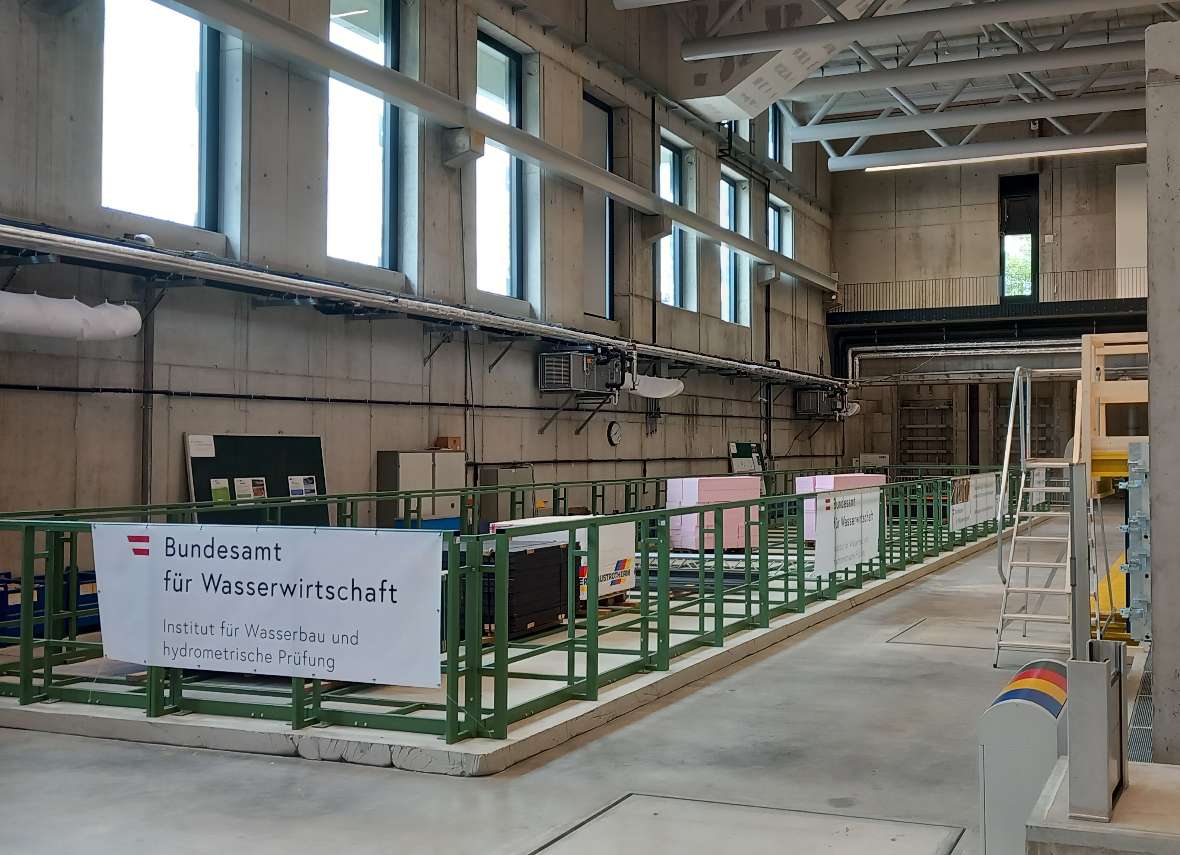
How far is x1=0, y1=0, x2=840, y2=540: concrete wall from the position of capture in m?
10.6

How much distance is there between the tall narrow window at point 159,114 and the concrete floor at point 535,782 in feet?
21.6

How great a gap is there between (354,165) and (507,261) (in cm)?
397

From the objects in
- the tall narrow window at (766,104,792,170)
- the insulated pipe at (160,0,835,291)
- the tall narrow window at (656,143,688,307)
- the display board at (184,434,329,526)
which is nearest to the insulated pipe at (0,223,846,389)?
the display board at (184,434,329,526)

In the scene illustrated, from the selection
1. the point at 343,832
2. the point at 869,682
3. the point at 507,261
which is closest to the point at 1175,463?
the point at 343,832

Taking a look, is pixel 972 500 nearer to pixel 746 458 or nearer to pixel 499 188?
pixel 746 458

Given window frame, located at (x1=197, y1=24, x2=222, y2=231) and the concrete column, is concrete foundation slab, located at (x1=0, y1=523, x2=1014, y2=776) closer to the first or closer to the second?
the concrete column

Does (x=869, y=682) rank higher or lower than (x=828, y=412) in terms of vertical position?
lower

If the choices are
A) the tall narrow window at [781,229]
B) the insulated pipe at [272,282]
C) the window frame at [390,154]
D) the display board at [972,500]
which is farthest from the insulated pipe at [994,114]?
the window frame at [390,154]

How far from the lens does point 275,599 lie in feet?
21.7

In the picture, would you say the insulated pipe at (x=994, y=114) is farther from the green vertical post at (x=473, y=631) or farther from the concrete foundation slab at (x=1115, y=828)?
the concrete foundation slab at (x=1115, y=828)

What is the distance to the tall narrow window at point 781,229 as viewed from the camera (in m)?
31.4

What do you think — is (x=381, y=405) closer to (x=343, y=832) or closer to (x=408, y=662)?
(x=408, y=662)

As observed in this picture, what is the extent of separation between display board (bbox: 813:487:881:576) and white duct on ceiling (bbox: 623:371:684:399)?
617 cm

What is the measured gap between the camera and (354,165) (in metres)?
15.0
